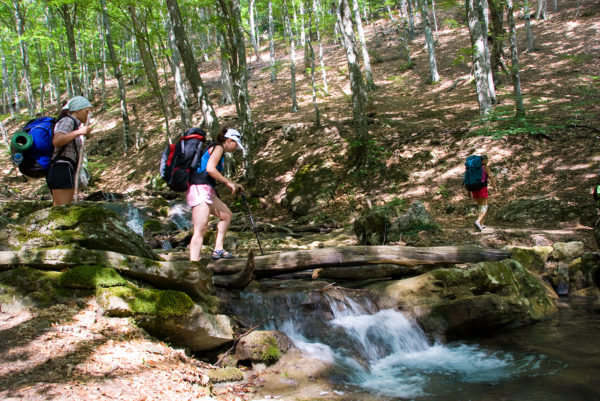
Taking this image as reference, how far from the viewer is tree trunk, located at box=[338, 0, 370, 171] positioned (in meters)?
12.5

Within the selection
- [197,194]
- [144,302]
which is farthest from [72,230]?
[197,194]

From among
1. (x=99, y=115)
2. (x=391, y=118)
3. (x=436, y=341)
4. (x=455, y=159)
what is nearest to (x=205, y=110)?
(x=391, y=118)

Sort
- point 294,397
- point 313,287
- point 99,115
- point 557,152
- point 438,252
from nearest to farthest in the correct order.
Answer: point 294,397, point 313,287, point 438,252, point 557,152, point 99,115

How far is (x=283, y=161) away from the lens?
1580 cm

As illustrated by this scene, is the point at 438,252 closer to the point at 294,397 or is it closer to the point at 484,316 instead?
the point at 484,316

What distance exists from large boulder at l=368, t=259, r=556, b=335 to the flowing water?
0.61ft

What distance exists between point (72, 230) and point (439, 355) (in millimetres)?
4740

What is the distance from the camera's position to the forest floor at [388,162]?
292 centimetres

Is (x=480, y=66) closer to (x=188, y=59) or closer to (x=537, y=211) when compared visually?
(x=537, y=211)

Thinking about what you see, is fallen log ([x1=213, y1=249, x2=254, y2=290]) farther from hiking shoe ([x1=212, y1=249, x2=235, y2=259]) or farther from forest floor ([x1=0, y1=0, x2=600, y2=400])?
forest floor ([x1=0, y1=0, x2=600, y2=400])

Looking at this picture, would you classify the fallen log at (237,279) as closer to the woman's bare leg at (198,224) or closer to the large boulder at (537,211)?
the woman's bare leg at (198,224)

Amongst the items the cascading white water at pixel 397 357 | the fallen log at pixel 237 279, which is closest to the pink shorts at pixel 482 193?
the cascading white water at pixel 397 357

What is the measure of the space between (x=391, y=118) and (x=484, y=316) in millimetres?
12052

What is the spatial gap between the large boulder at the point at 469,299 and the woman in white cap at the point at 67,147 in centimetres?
438
